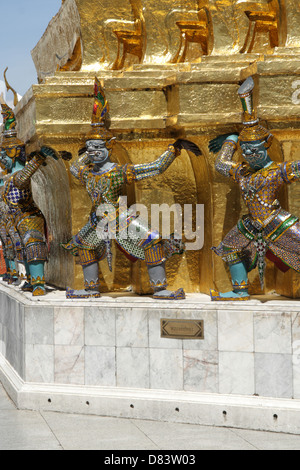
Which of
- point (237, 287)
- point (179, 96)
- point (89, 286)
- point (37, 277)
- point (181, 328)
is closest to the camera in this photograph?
point (181, 328)

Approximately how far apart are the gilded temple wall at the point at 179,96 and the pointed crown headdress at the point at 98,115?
0.24 metres

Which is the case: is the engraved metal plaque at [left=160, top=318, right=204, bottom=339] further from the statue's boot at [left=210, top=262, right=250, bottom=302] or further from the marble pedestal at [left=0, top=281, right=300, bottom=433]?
the statue's boot at [left=210, top=262, right=250, bottom=302]

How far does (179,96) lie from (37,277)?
90.2 inches

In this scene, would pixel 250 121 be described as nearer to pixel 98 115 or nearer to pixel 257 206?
pixel 257 206

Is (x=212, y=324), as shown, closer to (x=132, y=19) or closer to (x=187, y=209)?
(x=187, y=209)

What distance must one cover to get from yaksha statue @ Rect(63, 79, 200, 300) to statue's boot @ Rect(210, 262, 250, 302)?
14.8 inches

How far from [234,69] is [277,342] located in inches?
95.6

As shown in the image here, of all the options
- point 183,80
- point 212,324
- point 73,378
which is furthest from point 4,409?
point 183,80

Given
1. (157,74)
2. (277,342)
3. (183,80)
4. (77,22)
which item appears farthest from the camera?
(77,22)

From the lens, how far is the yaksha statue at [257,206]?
5832 mm

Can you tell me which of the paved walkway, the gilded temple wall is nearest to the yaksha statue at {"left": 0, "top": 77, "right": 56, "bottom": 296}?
the gilded temple wall

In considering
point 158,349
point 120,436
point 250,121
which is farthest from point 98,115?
point 120,436

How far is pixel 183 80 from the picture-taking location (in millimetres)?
6281

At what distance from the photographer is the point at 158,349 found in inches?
240
